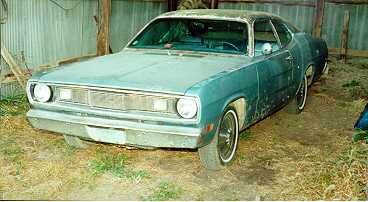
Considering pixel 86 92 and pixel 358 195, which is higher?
pixel 86 92

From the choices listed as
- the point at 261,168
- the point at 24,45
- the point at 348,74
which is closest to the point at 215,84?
the point at 261,168

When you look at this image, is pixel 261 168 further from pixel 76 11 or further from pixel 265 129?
pixel 76 11

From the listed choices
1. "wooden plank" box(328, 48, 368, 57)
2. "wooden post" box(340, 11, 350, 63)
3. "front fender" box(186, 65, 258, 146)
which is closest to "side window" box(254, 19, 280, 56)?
"front fender" box(186, 65, 258, 146)

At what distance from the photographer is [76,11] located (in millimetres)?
8469

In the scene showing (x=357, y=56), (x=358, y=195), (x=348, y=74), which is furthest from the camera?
(x=357, y=56)

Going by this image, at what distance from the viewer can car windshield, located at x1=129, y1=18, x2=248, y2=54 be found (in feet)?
18.3

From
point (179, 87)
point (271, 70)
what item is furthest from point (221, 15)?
point (179, 87)

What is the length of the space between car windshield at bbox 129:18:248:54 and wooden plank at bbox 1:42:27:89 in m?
2.08

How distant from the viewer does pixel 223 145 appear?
4.88m

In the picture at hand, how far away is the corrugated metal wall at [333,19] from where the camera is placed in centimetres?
1140

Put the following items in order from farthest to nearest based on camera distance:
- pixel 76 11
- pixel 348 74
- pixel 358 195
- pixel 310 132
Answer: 1. pixel 348 74
2. pixel 76 11
3. pixel 310 132
4. pixel 358 195

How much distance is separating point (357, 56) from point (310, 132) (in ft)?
19.5

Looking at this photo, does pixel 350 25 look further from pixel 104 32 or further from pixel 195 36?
pixel 195 36

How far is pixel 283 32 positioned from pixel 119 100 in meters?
3.16
